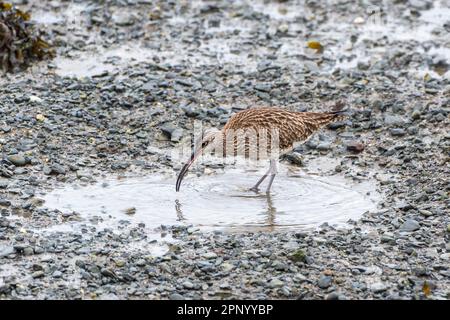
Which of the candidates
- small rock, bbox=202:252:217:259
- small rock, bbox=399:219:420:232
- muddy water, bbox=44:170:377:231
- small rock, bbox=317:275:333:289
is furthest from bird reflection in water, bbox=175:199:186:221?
small rock, bbox=399:219:420:232

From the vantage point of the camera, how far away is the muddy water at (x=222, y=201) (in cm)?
1158

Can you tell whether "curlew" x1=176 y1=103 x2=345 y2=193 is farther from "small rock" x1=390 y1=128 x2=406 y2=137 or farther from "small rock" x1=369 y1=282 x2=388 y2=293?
"small rock" x1=369 y1=282 x2=388 y2=293

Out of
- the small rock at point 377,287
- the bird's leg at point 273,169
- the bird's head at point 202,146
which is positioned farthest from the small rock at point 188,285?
the bird's leg at point 273,169

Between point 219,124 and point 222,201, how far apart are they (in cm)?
253

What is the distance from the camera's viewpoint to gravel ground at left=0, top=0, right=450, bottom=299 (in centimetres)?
984

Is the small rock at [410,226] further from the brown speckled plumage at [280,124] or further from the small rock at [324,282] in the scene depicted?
the brown speckled plumage at [280,124]

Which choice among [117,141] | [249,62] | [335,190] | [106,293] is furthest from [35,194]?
[249,62]

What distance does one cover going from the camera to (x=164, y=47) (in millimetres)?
17391

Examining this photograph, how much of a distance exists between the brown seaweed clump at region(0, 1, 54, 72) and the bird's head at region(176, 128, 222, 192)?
4.70 metres

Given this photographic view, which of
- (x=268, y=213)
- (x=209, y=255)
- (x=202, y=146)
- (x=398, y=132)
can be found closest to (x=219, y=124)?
(x=202, y=146)

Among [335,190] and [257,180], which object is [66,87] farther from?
[335,190]

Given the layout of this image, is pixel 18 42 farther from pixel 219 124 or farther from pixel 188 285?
pixel 188 285
